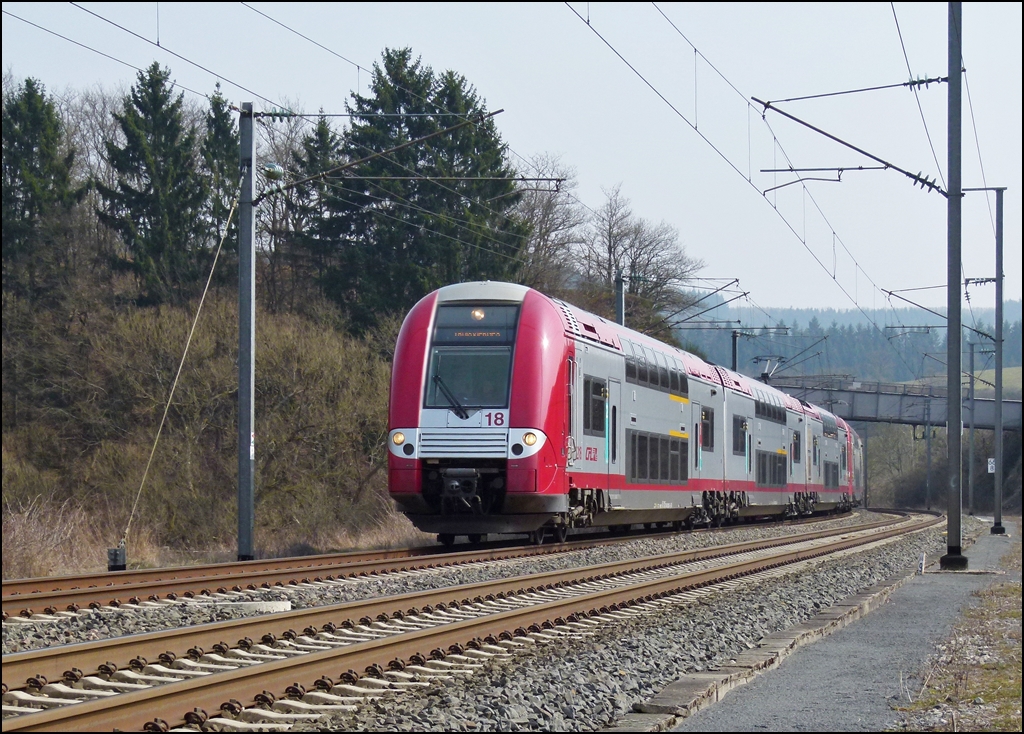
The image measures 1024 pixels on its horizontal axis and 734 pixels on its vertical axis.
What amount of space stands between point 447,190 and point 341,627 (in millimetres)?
36185

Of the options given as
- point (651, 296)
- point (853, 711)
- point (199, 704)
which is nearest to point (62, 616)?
point (199, 704)

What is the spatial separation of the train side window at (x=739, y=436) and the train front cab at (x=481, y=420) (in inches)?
509

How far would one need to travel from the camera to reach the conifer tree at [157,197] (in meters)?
42.4

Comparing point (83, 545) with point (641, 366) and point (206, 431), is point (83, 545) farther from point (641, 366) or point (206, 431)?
point (206, 431)

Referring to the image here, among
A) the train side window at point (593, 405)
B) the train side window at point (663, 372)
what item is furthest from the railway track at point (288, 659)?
the train side window at point (663, 372)

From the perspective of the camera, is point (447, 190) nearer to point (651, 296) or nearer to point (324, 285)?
point (324, 285)

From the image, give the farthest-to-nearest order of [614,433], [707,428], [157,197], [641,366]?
[157,197] → [707,428] → [641,366] → [614,433]

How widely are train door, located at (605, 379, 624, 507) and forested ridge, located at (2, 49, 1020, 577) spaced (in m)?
5.55

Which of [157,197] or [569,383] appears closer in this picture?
[569,383]

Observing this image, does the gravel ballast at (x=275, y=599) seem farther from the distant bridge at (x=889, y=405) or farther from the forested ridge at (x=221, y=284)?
the distant bridge at (x=889, y=405)

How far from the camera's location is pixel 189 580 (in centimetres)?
1283

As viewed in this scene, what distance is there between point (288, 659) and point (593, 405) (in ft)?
42.2

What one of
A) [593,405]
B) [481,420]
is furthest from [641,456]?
[481,420]

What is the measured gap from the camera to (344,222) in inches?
1811
